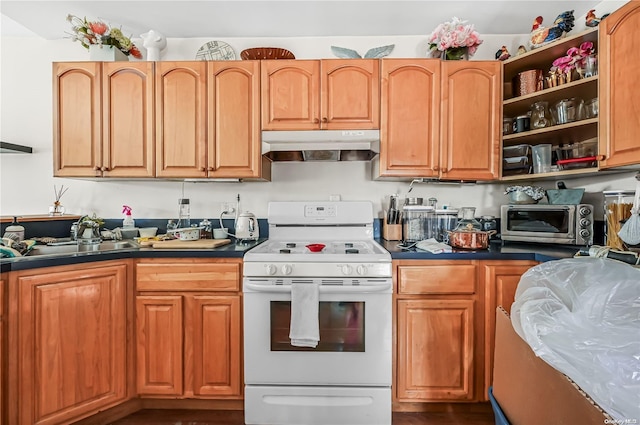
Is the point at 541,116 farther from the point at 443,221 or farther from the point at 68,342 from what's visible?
the point at 68,342

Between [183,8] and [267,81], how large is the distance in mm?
765

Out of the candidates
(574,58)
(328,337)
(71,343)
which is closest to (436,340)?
(328,337)

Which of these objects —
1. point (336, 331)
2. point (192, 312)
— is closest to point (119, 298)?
point (192, 312)

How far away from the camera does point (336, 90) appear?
204 centimetres

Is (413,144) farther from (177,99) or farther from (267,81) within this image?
(177,99)

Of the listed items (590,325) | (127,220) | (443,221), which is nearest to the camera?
(590,325)

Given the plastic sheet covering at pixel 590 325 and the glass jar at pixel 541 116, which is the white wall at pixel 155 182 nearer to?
the glass jar at pixel 541 116

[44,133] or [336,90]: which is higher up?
[336,90]

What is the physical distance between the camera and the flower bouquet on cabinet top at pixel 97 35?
6.60 feet

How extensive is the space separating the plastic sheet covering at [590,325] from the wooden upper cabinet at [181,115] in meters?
1.95

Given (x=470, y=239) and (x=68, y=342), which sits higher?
(x=470, y=239)

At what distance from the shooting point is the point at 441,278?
173 centimetres

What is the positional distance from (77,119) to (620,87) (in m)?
3.14

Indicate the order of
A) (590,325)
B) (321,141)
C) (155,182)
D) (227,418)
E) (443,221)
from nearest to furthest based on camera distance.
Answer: (590,325) < (227,418) < (321,141) < (443,221) < (155,182)
